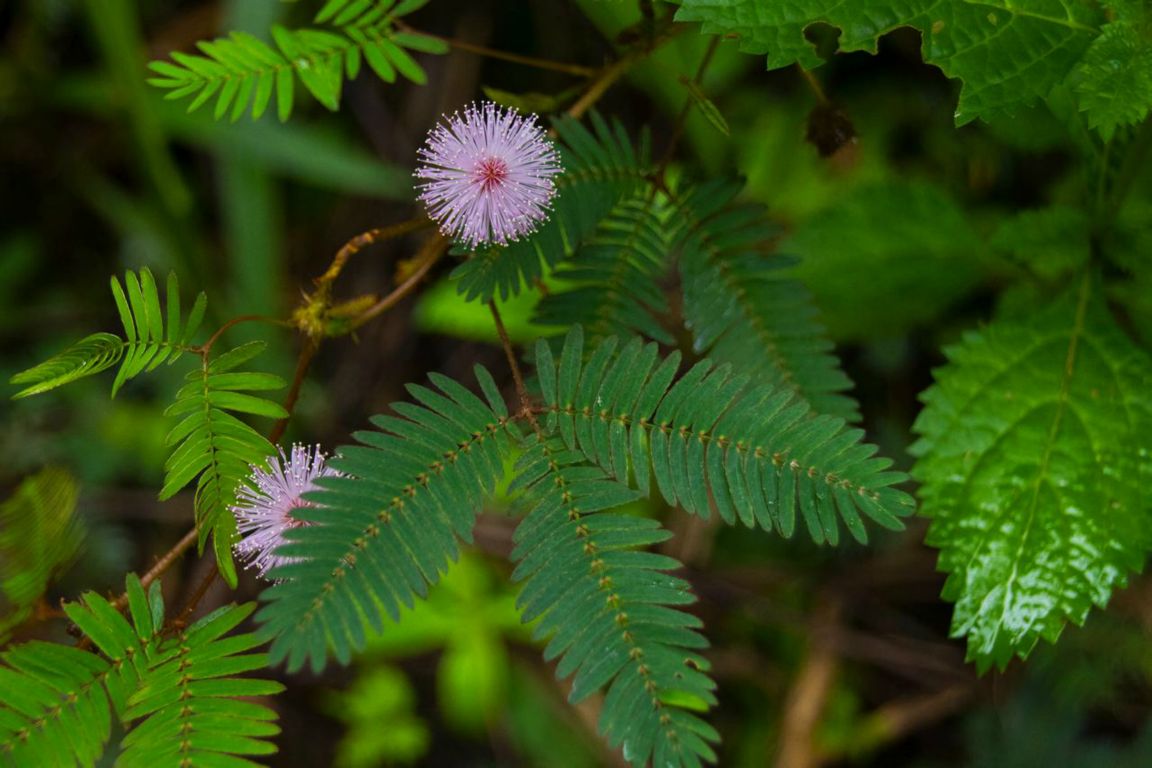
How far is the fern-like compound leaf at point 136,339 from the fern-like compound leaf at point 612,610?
429mm

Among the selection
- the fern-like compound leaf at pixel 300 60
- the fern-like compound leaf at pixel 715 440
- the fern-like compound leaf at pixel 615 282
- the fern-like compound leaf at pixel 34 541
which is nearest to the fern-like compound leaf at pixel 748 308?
the fern-like compound leaf at pixel 615 282

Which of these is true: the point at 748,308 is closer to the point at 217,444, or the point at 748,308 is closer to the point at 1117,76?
the point at 1117,76

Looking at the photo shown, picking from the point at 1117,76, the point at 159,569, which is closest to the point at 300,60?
the point at 159,569

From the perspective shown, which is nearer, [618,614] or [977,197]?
[618,614]

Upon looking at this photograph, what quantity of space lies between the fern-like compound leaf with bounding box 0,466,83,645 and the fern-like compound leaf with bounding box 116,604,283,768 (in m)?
0.33

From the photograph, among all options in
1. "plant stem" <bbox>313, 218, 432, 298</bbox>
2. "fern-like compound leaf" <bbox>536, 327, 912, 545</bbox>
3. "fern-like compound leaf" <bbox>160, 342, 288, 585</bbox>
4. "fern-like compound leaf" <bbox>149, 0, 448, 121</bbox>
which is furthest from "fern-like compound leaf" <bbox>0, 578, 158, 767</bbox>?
"fern-like compound leaf" <bbox>149, 0, 448, 121</bbox>

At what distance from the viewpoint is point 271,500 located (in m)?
1.08

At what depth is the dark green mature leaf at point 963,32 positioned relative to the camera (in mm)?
1178

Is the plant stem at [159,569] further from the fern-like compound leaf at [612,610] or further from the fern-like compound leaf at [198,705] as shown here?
the fern-like compound leaf at [612,610]

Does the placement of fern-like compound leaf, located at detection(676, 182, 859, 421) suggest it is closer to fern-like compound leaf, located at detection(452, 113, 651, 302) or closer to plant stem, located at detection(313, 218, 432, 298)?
fern-like compound leaf, located at detection(452, 113, 651, 302)

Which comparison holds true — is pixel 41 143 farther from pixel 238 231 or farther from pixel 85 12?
pixel 238 231

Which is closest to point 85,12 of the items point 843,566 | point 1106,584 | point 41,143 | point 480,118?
point 41,143

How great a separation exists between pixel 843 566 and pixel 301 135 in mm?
1778

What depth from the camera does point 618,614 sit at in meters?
0.96
